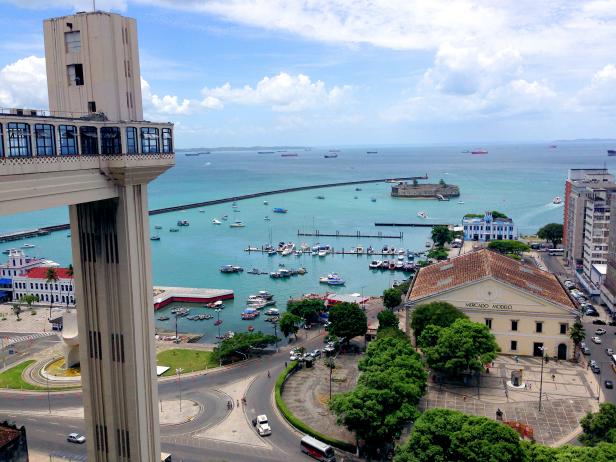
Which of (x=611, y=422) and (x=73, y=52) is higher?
(x=73, y=52)

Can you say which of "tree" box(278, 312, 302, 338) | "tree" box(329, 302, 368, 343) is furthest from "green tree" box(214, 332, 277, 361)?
"tree" box(329, 302, 368, 343)

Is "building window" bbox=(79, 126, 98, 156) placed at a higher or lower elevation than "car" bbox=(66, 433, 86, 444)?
higher

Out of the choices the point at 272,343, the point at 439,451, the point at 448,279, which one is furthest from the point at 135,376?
the point at 448,279

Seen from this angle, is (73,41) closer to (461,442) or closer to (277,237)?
(461,442)

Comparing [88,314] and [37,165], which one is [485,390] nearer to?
[88,314]

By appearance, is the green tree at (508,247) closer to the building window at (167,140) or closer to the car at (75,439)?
the car at (75,439)

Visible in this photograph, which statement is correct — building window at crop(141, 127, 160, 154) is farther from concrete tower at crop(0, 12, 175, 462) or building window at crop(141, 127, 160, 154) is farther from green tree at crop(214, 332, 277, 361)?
green tree at crop(214, 332, 277, 361)

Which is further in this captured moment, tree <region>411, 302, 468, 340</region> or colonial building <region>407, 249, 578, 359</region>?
colonial building <region>407, 249, 578, 359</region>

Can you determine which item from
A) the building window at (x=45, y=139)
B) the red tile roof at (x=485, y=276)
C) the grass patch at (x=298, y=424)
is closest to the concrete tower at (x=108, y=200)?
the building window at (x=45, y=139)
